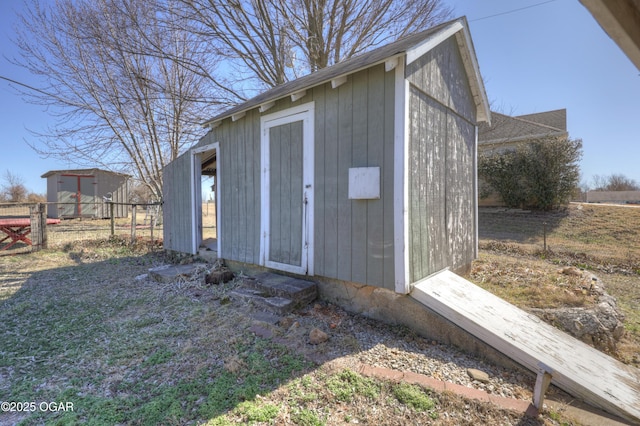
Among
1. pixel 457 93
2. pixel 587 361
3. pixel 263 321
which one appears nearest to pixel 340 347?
pixel 263 321

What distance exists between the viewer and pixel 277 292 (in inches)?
143

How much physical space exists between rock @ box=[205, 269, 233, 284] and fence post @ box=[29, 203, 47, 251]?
18.9 feet

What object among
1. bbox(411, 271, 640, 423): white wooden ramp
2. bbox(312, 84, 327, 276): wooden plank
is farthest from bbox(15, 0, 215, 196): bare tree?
bbox(411, 271, 640, 423): white wooden ramp

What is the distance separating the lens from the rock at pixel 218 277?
4.59m

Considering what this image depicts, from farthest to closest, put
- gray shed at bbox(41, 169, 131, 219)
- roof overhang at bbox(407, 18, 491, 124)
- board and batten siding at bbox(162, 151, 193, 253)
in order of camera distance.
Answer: gray shed at bbox(41, 169, 131, 219)
board and batten siding at bbox(162, 151, 193, 253)
roof overhang at bbox(407, 18, 491, 124)

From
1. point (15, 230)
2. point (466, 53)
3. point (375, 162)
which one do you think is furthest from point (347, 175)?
point (15, 230)

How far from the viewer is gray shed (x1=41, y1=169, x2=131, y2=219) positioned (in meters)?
15.0

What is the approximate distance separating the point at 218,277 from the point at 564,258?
295 inches

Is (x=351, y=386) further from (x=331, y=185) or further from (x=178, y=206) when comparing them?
(x=178, y=206)

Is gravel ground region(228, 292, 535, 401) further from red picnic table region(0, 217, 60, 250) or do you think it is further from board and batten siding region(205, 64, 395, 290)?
red picnic table region(0, 217, 60, 250)

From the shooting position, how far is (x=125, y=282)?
4984mm

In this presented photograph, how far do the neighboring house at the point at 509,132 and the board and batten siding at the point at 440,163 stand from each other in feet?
28.5

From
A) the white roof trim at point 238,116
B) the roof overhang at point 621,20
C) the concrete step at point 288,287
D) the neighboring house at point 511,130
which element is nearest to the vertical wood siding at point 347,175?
the concrete step at point 288,287

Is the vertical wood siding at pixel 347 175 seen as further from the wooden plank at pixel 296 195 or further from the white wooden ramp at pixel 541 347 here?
the white wooden ramp at pixel 541 347
